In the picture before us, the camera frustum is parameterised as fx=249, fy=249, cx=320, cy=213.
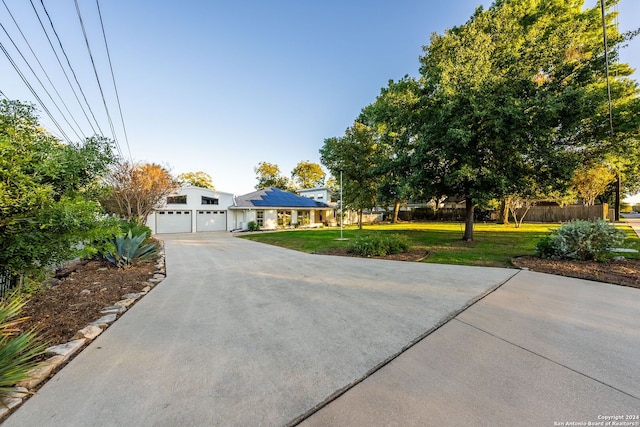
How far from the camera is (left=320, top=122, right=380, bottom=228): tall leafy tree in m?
16.5

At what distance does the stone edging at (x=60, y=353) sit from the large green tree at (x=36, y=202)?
3.45ft

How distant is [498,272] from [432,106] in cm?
744

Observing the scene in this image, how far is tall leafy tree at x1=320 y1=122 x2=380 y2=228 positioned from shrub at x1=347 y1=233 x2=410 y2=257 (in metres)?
7.71

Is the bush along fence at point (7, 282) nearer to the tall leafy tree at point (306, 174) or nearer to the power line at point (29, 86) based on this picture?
the power line at point (29, 86)

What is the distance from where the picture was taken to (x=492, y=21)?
10.3 meters

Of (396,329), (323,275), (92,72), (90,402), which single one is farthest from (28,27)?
(396,329)

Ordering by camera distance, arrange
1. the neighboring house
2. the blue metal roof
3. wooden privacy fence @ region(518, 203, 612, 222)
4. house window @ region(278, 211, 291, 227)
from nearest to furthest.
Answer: wooden privacy fence @ region(518, 203, 612, 222)
the neighboring house
the blue metal roof
house window @ region(278, 211, 291, 227)

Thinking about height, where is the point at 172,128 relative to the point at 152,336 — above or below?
above

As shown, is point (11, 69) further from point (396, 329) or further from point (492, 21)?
point (492, 21)

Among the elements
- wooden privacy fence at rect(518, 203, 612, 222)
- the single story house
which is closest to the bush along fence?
the single story house

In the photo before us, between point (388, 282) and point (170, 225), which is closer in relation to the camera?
point (388, 282)

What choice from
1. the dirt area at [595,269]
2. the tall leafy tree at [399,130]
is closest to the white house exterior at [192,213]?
the tall leafy tree at [399,130]

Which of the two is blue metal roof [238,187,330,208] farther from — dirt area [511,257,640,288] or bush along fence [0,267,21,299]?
dirt area [511,257,640,288]

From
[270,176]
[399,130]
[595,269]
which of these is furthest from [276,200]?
[595,269]
